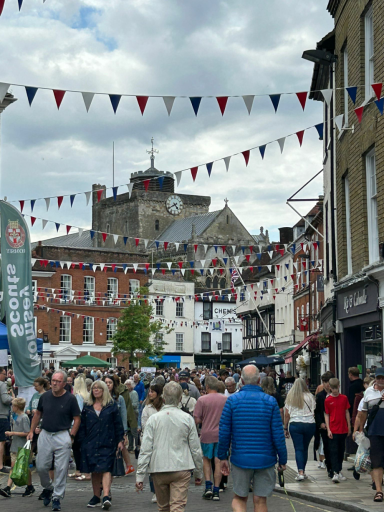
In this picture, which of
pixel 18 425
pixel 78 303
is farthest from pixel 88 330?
pixel 18 425

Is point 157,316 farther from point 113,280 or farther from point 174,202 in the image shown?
point 174,202

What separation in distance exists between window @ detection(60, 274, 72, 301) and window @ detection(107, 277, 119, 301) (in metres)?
3.51

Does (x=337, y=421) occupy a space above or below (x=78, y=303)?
below

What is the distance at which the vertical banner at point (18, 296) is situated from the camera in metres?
16.4

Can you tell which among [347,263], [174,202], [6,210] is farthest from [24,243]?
[174,202]

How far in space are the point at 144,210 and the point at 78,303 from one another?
5277 cm

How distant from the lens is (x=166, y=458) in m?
7.45

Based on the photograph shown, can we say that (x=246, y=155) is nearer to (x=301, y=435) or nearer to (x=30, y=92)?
(x=30, y=92)

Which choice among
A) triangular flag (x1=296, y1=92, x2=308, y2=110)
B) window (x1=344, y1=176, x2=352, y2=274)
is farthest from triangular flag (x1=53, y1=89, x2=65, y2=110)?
window (x1=344, y1=176, x2=352, y2=274)

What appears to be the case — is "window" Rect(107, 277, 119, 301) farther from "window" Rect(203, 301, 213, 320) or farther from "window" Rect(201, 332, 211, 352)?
"window" Rect(203, 301, 213, 320)

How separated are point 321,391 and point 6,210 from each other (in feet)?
26.4

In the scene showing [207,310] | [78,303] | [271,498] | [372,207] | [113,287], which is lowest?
[271,498]

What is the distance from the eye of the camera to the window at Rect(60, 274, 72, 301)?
61.0m

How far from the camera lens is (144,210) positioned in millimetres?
113562
